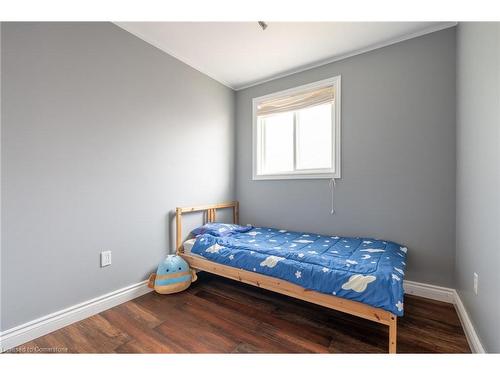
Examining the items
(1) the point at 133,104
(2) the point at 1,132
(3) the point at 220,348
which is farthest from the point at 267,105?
(3) the point at 220,348

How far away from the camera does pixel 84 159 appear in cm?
158

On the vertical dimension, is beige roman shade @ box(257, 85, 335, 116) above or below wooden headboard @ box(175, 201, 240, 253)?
above

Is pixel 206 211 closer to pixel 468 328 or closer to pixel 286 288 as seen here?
pixel 286 288

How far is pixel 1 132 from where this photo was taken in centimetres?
124

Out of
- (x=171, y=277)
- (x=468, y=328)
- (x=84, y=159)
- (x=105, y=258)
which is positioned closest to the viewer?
(x=468, y=328)

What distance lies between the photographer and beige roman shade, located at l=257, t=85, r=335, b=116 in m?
2.37

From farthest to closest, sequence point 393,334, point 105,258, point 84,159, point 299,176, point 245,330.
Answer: point 299,176 → point 105,258 → point 84,159 → point 245,330 → point 393,334

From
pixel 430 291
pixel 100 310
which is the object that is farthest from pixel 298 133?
pixel 100 310

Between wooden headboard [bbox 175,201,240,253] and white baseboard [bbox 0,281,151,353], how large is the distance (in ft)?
1.63

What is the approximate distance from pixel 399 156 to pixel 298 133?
111cm

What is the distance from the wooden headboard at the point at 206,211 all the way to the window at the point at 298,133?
56cm

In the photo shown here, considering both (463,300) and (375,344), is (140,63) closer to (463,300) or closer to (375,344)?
(375,344)

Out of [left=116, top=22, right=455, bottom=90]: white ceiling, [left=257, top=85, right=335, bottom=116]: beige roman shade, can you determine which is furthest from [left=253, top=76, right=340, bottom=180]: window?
[left=116, top=22, right=455, bottom=90]: white ceiling

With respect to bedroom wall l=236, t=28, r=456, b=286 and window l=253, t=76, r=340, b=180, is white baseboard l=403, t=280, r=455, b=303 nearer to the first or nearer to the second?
bedroom wall l=236, t=28, r=456, b=286
